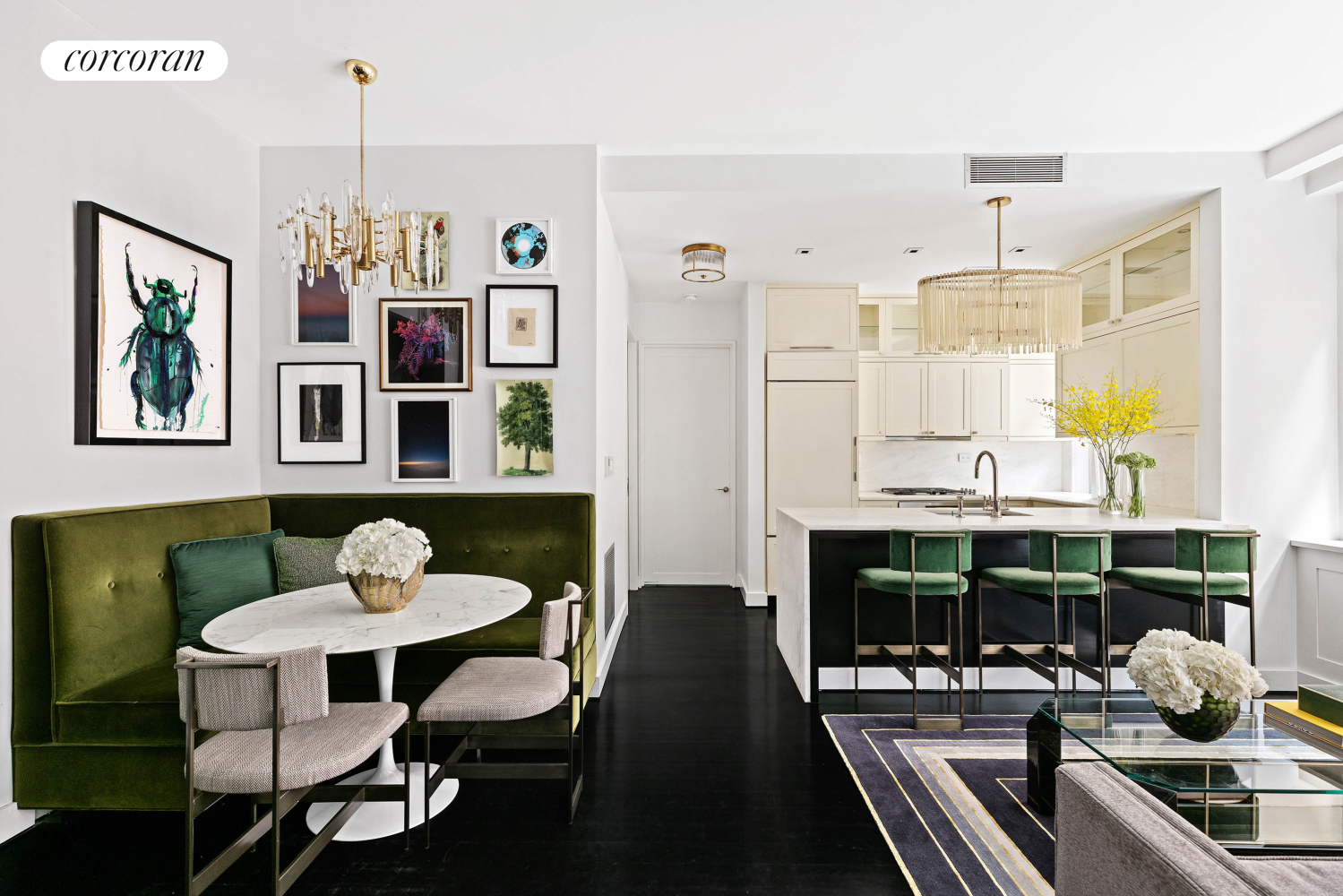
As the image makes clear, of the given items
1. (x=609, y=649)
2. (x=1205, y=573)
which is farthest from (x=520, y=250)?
(x=1205, y=573)

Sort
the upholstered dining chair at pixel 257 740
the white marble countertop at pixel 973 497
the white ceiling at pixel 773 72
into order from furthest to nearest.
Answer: the white marble countertop at pixel 973 497 → the white ceiling at pixel 773 72 → the upholstered dining chair at pixel 257 740

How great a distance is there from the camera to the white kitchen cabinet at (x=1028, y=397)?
5910 millimetres

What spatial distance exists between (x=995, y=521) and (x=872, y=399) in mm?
2629

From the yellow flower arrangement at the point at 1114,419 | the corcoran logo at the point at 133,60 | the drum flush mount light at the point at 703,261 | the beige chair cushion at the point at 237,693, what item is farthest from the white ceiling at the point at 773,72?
the beige chair cushion at the point at 237,693

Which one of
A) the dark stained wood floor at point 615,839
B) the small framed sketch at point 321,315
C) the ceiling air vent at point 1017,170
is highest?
the ceiling air vent at point 1017,170

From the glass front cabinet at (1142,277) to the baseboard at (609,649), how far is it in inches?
148

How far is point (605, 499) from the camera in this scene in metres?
3.93

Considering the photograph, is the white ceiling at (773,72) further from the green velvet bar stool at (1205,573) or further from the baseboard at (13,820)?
the baseboard at (13,820)

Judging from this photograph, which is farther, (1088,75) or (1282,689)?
(1282,689)

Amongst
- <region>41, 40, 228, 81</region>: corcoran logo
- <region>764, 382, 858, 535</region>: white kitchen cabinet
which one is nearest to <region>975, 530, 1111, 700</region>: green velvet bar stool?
<region>764, 382, 858, 535</region>: white kitchen cabinet

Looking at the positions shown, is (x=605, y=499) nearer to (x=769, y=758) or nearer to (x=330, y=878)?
(x=769, y=758)

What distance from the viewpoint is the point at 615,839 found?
7.12ft

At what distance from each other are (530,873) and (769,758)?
3.64 ft

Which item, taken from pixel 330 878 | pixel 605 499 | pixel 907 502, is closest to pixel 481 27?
pixel 605 499
